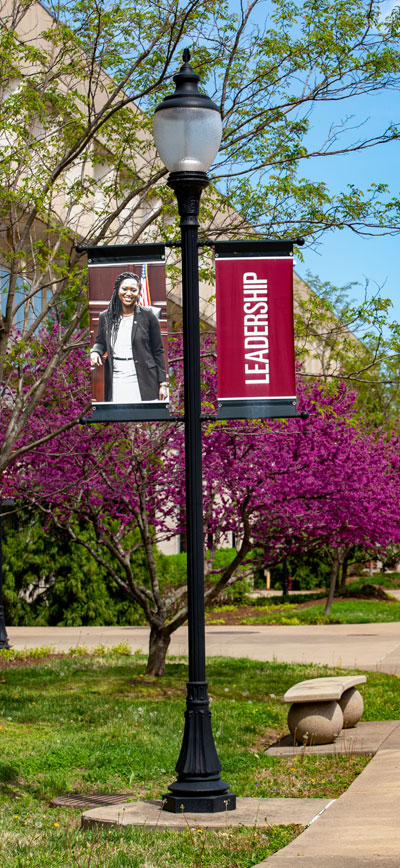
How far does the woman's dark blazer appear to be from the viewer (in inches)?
282

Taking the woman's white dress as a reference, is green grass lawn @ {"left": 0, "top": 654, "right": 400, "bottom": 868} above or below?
below

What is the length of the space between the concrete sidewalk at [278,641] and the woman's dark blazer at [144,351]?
9112 millimetres

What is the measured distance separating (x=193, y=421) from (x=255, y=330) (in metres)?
0.75

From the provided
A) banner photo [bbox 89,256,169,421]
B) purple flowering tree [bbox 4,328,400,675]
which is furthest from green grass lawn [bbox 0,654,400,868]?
banner photo [bbox 89,256,169,421]

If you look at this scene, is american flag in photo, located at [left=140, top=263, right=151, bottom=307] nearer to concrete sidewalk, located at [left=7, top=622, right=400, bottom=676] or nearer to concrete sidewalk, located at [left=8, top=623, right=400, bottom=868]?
concrete sidewalk, located at [left=8, top=623, right=400, bottom=868]

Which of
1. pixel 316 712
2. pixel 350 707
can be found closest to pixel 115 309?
pixel 316 712

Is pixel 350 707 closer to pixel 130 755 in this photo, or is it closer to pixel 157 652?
pixel 130 755

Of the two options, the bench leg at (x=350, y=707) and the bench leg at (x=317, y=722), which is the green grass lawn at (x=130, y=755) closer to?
the bench leg at (x=317, y=722)

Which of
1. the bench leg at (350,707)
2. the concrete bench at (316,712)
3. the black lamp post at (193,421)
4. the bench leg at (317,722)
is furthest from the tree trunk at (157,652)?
the black lamp post at (193,421)

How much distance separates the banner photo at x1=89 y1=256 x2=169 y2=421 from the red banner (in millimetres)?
420

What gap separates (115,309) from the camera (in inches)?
289

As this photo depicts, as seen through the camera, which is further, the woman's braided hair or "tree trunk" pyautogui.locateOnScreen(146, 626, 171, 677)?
"tree trunk" pyautogui.locateOnScreen(146, 626, 171, 677)

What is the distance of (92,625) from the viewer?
959 inches

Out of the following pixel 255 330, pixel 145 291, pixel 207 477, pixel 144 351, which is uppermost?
pixel 145 291
